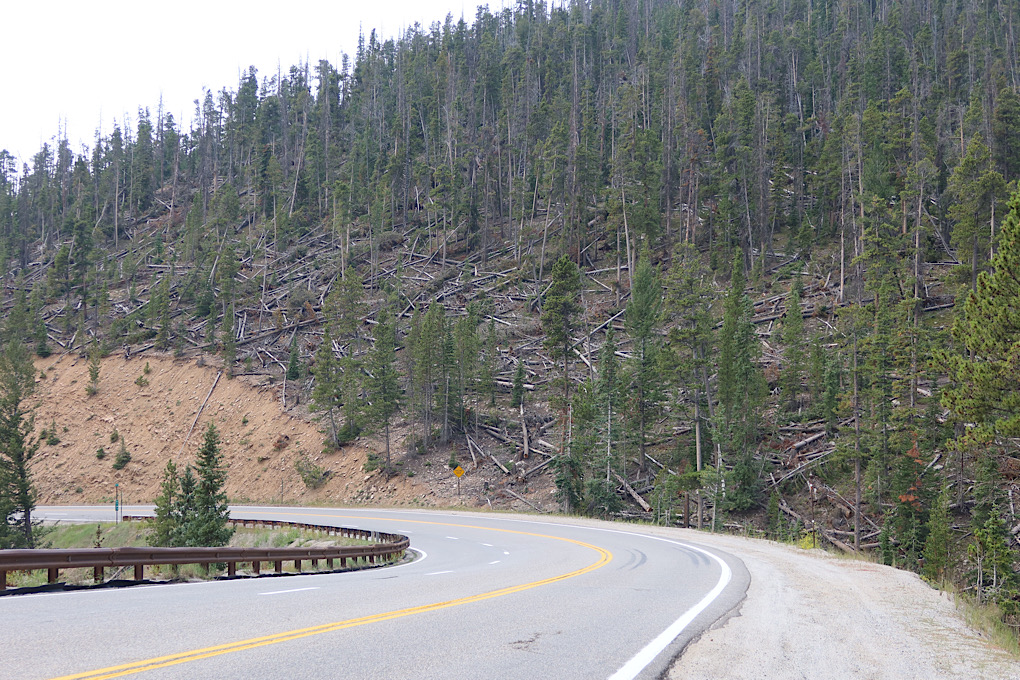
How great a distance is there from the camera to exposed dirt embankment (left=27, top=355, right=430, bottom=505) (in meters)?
47.2

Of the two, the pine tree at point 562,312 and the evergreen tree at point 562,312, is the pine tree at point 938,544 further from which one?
the evergreen tree at point 562,312

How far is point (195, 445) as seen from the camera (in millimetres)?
50969

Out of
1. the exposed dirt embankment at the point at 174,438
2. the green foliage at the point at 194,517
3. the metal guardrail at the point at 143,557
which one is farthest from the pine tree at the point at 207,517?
the exposed dirt embankment at the point at 174,438

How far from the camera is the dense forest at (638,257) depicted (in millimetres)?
32781

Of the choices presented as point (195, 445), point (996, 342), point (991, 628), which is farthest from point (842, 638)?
point (195, 445)

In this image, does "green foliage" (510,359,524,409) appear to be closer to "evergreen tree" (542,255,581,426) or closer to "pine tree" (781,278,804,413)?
"evergreen tree" (542,255,581,426)

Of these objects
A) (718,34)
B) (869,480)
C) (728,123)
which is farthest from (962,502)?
(718,34)

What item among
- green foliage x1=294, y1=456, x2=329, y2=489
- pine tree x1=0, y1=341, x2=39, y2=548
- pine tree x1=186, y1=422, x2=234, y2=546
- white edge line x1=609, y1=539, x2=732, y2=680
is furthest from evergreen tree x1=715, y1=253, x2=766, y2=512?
pine tree x1=0, y1=341, x2=39, y2=548

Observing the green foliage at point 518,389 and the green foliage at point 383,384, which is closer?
the green foliage at point 383,384

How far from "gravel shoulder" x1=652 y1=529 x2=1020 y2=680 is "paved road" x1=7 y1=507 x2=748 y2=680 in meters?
0.38

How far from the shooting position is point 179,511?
2550cm

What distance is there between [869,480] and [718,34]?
69.5m

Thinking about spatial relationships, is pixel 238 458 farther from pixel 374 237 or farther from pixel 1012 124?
pixel 1012 124

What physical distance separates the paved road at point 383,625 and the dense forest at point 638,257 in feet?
30.0
